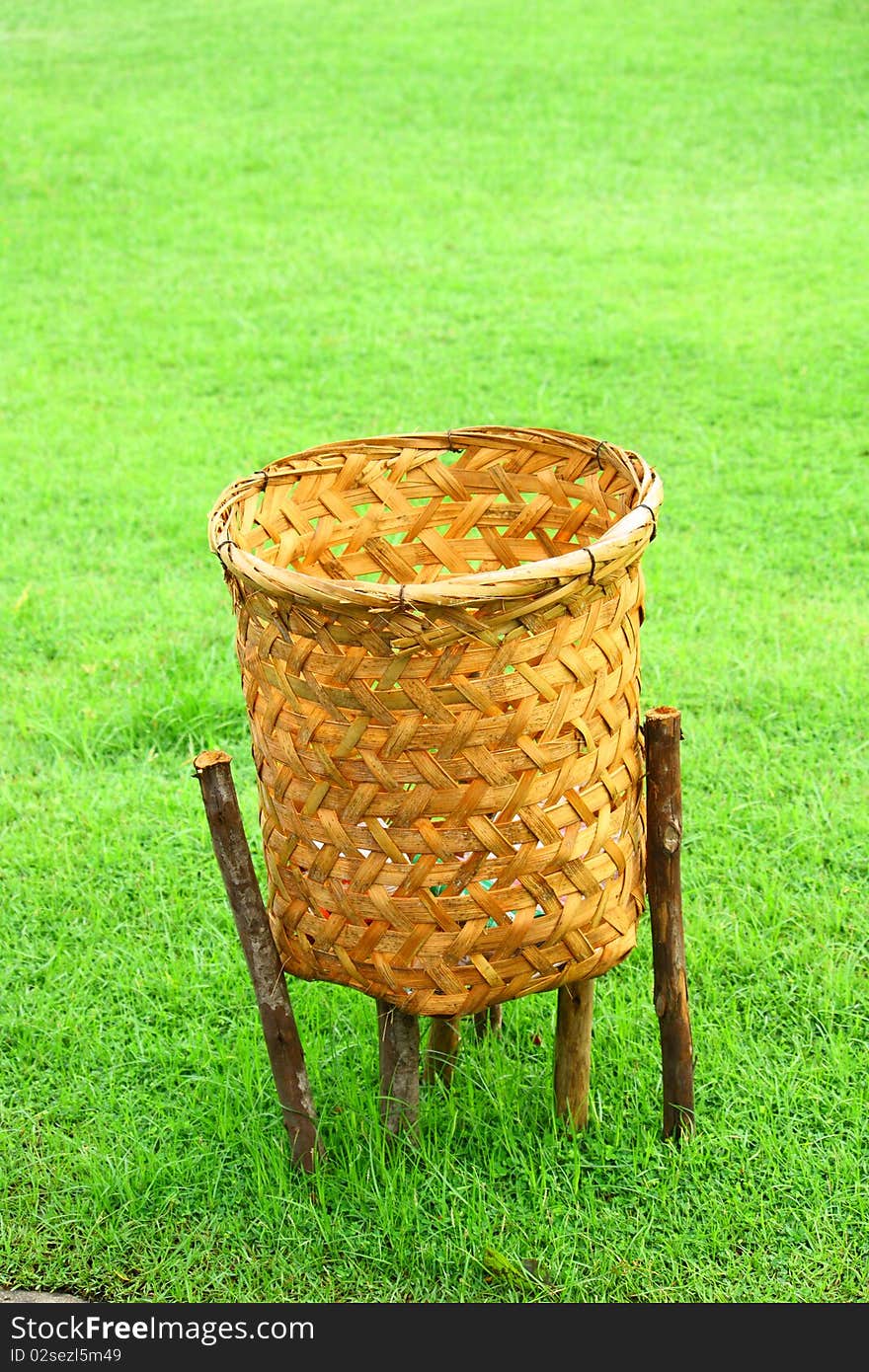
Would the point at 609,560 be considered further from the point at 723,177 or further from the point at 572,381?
the point at 723,177

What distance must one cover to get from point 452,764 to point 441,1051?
812 millimetres

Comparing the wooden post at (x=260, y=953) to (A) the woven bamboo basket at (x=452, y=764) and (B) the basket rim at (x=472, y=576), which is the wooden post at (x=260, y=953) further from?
(B) the basket rim at (x=472, y=576)

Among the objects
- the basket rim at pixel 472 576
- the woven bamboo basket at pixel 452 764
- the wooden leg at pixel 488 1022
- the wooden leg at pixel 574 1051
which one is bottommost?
the wooden leg at pixel 488 1022

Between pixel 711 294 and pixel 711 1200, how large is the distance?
227 inches

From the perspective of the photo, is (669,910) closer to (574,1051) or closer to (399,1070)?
(574,1051)

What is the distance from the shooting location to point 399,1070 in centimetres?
A: 233

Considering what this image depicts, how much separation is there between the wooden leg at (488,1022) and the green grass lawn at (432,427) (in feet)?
0.16

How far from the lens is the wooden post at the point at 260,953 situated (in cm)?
215

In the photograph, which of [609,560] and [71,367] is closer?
[609,560]

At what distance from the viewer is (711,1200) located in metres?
2.35

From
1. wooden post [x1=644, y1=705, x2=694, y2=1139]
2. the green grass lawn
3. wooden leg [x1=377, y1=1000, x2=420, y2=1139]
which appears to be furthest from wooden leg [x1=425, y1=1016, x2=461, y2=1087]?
wooden post [x1=644, y1=705, x2=694, y2=1139]

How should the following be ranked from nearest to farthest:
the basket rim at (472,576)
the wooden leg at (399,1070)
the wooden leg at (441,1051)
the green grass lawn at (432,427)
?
the basket rim at (472,576)
the wooden leg at (399,1070)
the green grass lawn at (432,427)
the wooden leg at (441,1051)

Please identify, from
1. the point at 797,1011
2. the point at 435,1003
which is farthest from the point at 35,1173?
the point at 797,1011

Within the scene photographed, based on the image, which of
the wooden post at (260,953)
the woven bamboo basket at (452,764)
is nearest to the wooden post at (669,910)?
the woven bamboo basket at (452,764)
